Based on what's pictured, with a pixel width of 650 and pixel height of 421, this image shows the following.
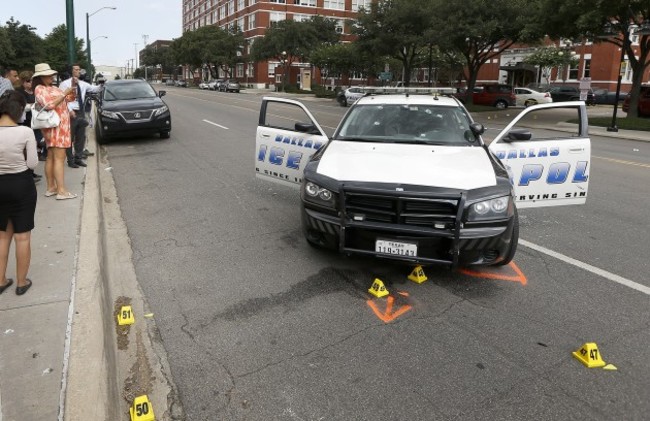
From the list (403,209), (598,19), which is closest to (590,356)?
(403,209)

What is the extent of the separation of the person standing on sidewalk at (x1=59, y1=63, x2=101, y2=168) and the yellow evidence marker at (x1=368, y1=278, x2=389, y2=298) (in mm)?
6828

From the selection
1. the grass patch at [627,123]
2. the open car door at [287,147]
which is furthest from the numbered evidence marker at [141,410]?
the grass patch at [627,123]

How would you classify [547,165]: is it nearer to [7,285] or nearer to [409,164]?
[409,164]

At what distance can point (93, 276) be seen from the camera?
433cm

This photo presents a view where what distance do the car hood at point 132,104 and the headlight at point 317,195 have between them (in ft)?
31.7

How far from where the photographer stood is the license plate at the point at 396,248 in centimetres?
418

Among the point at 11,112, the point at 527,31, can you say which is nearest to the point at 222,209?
the point at 11,112

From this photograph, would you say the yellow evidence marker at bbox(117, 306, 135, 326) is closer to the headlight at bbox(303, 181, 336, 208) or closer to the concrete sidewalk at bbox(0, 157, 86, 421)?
the concrete sidewalk at bbox(0, 157, 86, 421)

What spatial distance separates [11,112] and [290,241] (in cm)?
292

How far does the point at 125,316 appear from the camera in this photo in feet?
12.9

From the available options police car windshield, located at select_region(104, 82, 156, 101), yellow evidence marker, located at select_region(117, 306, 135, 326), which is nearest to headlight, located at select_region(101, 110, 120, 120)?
police car windshield, located at select_region(104, 82, 156, 101)

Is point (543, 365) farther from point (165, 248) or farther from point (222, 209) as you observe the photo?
point (222, 209)

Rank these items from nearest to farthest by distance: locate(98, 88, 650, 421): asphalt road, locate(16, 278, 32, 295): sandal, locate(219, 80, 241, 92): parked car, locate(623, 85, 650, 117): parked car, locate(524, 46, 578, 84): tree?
locate(98, 88, 650, 421): asphalt road, locate(16, 278, 32, 295): sandal, locate(623, 85, 650, 117): parked car, locate(524, 46, 578, 84): tree, locate(219, 80, 241, 92): parked car

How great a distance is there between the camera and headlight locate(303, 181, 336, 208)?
4438 millimetres
